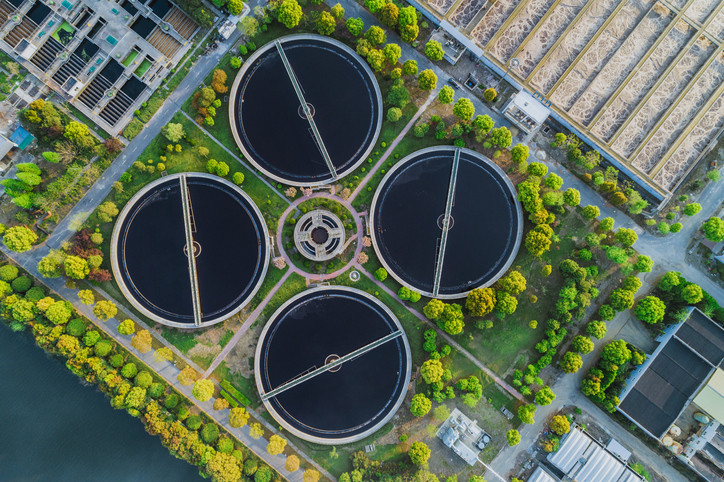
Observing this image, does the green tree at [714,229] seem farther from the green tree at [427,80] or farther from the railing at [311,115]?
the railing at [311,115]

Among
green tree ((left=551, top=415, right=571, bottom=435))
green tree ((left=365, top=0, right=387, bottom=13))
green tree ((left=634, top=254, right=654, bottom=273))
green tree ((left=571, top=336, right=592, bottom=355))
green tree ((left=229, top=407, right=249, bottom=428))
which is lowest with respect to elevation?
green tree ((left=229, top=407, right=249, bottom=428))

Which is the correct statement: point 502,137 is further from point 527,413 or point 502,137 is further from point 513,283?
point 527,413

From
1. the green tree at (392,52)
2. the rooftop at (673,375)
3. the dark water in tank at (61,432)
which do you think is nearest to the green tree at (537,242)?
the rooftop at (673,375)

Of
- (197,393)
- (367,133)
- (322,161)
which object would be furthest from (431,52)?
(197,393)

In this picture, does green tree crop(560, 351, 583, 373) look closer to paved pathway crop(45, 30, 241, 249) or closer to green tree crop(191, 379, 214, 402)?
green tree crop(191, 379, 214, 402)

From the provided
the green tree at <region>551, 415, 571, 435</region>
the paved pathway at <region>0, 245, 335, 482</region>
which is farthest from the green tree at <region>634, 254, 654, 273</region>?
the paved pathway at <region>0, 245, 335, 482</region>

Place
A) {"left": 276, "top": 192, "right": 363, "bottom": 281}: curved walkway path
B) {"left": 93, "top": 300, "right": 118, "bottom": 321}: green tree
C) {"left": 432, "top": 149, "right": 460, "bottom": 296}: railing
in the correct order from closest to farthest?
{"left": 93, "top": 300, "right": 118, "bottom": 321}: green tree < {"left": 432, "top": 149, "right": 460, "bottom": 296}: railing < {"left": 276, "top": 192, "right": 363, "bottom": 281}: curved walkway path

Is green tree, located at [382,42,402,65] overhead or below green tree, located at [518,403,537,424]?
overhead
